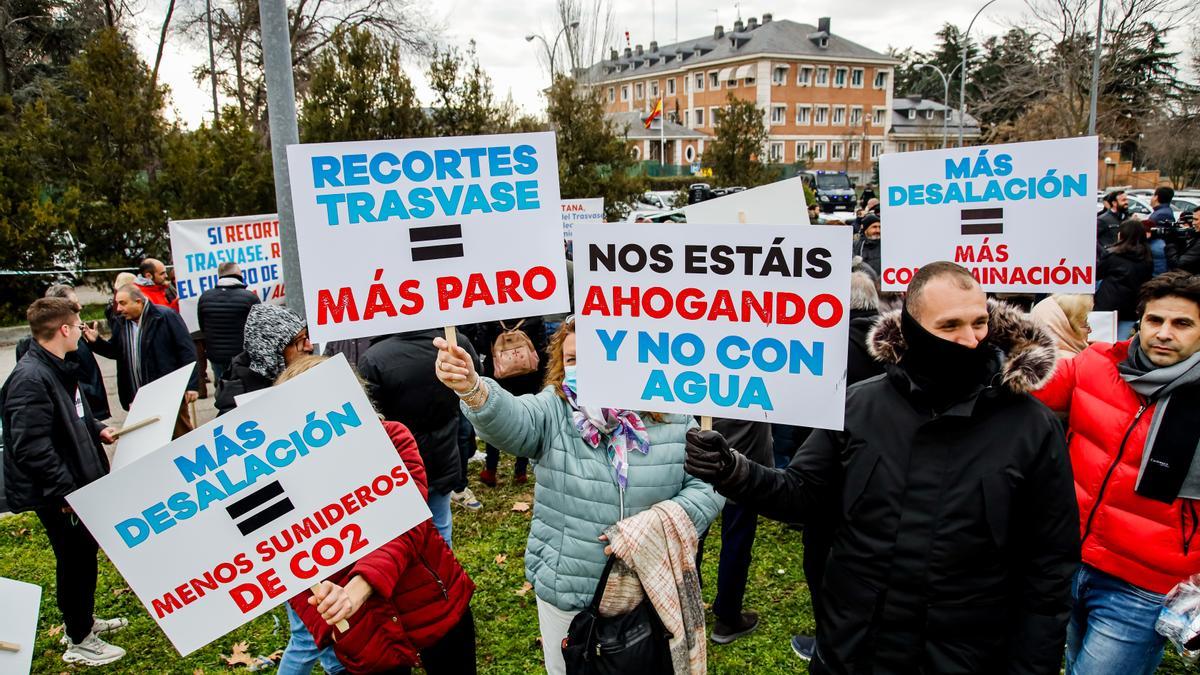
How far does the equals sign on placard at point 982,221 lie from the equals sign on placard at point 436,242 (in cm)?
338

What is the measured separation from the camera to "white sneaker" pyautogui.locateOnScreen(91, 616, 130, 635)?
465cm

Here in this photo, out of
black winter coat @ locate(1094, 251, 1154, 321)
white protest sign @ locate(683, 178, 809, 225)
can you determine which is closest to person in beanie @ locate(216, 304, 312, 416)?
white protest sign @ locate(683, 178, 809, 225)

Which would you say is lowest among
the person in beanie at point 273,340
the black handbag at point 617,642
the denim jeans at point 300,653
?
the denim jeans at point 300,653

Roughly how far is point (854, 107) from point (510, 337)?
7288cm

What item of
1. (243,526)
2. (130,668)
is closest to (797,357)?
(243,526)

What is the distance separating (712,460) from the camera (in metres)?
2.52

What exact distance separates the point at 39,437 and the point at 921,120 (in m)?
84.8

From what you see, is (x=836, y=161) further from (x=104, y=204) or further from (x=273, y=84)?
(x=273, y=84)

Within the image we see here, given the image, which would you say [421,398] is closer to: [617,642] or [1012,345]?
[617,642]

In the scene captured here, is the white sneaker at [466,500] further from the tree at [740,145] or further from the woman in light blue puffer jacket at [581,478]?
the tree at [740,145]

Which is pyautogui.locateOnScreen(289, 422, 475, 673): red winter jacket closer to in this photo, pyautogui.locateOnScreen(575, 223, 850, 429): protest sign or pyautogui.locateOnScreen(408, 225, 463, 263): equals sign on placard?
pyautogui.locateOnScreen(408, 225, 463, 263): equals sign on placard

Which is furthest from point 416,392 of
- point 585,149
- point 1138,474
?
point 585,149

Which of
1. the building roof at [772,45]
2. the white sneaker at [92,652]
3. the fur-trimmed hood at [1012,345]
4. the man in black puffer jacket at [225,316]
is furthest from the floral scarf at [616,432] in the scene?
the building roof at [772,45]

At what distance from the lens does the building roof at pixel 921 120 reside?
73.2 m
